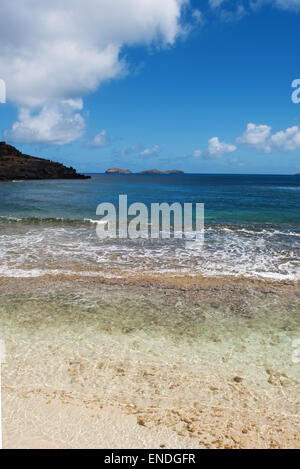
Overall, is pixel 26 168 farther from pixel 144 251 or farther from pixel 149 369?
pixel 149 369

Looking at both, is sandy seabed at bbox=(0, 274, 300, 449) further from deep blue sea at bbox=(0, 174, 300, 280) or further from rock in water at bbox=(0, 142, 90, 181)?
rock in water at bbox=(0, 142, 90, 181)

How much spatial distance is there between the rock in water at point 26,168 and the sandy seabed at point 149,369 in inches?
4583

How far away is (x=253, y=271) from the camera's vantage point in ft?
39.9

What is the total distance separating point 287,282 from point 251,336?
471 centimetres

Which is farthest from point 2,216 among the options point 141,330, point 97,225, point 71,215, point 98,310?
point 141,330

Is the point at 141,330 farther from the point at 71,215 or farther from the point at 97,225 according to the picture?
the point at 71,215

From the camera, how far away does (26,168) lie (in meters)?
128

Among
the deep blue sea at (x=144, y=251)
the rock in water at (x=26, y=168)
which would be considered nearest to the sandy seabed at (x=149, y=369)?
the deep blue sea at (x=144, y=251)

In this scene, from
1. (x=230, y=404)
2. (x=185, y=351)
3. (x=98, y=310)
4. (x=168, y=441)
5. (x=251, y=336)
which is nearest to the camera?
(x=168, y=441)

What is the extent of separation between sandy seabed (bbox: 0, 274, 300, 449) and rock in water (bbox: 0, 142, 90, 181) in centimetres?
11642

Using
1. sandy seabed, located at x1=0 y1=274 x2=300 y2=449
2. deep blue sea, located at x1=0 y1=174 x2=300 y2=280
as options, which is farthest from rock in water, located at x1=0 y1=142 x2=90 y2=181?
sandy seabed, located at x1=0 y1=274 x2=300 y2=449

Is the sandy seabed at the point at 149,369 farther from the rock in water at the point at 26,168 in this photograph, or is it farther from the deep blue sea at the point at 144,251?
the rock in water at the point at 26,168

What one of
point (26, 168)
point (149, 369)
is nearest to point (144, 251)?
point (149, 369)

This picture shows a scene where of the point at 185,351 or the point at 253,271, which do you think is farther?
the point at 253,271
